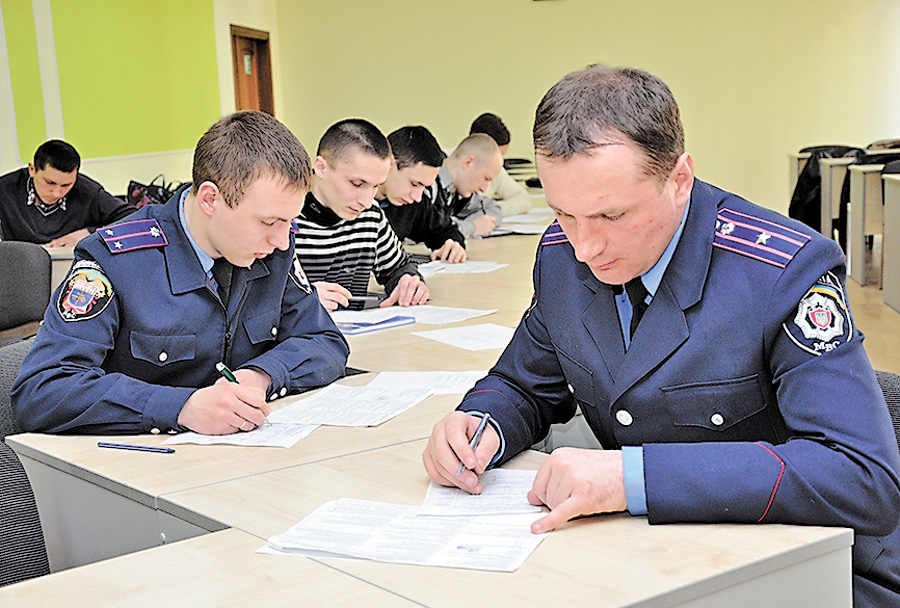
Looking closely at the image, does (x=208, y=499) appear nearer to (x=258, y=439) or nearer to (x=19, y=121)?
(x=258, y=439)

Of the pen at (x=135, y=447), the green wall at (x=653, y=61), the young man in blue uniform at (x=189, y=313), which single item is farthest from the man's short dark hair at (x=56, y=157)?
the green wall at (x=653, y=61)

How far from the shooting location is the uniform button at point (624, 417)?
4.55ft

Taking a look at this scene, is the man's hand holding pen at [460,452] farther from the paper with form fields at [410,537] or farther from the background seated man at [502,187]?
the background seated man at [502,187]

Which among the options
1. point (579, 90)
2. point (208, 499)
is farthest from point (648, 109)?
point (208, 499)

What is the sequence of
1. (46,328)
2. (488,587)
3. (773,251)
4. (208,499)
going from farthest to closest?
(46,328) < (208,499) < (773,251) < (488,587)

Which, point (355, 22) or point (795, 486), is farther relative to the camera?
point (355, 22)

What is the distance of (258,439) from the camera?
1.71m

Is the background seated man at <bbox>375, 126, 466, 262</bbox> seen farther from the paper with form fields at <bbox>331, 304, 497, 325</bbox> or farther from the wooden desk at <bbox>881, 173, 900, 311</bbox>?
the wooden desk at <bbox>881, 173, 900, 311</bbox>

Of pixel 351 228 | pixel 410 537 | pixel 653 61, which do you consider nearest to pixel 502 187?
pixel 351 228

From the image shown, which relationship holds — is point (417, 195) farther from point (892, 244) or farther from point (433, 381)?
point (892, 244)

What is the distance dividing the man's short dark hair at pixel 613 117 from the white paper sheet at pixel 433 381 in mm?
825

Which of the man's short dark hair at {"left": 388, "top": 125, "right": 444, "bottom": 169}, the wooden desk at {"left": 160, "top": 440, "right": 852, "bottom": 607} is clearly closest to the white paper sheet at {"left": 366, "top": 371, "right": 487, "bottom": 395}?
the wooden desk at {"left": 160, "top": 440, "right": 852, "bottom": 607}

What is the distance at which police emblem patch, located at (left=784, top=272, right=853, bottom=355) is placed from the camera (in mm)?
1229

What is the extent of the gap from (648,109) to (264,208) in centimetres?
92
